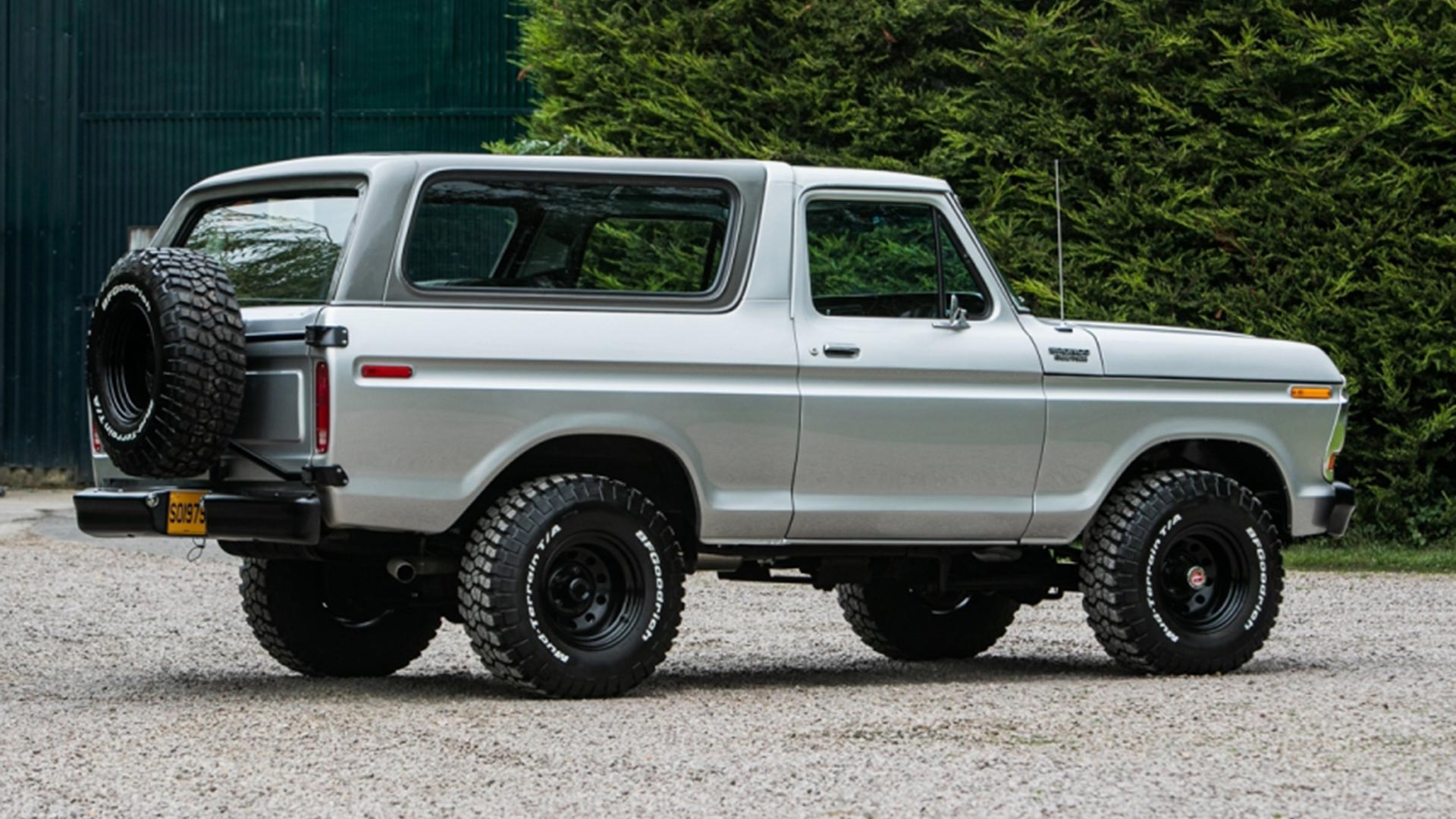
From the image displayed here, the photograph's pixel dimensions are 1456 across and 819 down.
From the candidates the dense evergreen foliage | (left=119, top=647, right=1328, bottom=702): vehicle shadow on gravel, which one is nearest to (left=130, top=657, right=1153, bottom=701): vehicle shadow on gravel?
(left=119, top=647, right=1328, bottom=702): vehicle shadow on gravel

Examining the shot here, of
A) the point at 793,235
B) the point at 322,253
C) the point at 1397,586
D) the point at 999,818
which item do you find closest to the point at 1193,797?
the point at 999,818

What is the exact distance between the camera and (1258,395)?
27.9 feet

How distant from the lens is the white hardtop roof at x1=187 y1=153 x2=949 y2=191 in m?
7.33

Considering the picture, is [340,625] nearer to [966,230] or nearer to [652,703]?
[652,703]

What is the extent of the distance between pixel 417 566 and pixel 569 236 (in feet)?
4.25

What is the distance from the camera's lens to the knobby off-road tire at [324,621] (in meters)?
8.09

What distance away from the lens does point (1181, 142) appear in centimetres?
1368

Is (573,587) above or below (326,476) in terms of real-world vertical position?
below

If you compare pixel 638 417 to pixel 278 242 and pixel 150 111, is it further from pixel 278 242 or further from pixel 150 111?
pixel 150 111

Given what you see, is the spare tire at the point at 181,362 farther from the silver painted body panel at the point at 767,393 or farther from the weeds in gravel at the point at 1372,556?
the weeds in gravel at the point at 1372,556

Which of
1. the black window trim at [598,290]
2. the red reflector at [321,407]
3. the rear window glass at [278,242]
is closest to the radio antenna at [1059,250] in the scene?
the black window trim at [598,290]

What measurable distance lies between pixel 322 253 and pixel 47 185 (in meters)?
13.7

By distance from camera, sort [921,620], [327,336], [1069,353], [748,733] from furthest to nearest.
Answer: [921,620] < [1069,353] < [327,336] < [748,733]

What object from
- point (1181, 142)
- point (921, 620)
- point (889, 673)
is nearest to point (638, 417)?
Answer: point (889, 673)
